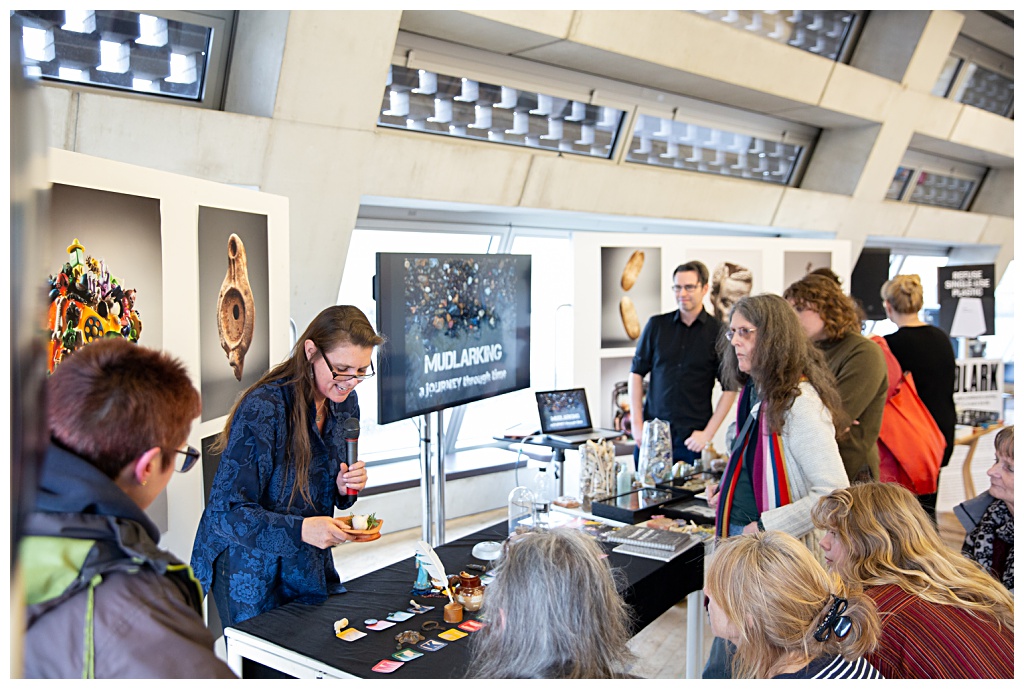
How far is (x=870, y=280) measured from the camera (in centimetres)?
793

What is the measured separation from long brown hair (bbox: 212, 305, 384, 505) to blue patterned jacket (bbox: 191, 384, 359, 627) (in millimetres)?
21

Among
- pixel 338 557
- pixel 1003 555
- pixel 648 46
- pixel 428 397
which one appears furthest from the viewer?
pixel 338 557

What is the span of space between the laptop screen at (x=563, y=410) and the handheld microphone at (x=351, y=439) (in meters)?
1.88

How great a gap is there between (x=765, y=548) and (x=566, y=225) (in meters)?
4.75

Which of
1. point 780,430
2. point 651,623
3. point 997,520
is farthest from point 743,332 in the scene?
point 651,623

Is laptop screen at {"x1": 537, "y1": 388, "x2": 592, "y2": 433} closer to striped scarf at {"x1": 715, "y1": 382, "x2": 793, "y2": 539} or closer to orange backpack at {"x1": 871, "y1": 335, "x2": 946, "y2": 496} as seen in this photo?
orange backpack at {"x1": 871, "y1": 335, "x2": 946, "y2": 496}

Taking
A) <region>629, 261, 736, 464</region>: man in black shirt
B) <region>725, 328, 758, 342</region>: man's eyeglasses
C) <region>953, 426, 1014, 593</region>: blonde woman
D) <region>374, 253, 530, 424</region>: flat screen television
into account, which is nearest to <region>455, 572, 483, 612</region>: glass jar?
<region>374, 253, 530, 424</region>: flat screen television

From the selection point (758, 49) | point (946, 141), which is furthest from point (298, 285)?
point (946, 141)

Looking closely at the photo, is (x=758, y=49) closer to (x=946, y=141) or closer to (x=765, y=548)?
(x=946, y=141)

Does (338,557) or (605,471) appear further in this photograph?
(338,557)

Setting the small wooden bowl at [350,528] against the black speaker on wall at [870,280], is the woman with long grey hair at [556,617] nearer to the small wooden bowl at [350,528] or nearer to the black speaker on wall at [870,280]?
the small wooden bowl at [350,528]

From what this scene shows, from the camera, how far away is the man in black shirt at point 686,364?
449 cm

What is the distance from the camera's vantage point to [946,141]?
7.93 metres

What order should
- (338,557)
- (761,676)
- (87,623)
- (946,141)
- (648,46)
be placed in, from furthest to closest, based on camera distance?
1. (946,141)
2. (338,557)
3. (648,46)
4. (761,676)
5. (87,623)
